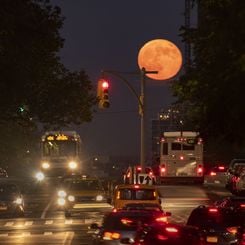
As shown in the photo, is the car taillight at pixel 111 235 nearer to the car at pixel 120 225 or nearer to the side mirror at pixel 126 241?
the car at pixel 120 225

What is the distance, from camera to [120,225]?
918 inches

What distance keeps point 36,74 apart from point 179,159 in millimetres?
15708

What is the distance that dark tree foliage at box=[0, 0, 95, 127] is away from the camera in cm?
4019

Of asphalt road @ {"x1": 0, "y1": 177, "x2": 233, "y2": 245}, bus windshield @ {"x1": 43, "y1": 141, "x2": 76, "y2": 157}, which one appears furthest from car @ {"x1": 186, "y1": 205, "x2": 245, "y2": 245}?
bus windshield @ {"x1": 43, "y1": 141, "x2": 76, "y2": 157}

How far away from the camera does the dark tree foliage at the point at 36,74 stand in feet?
132

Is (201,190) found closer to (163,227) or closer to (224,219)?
(224,219)

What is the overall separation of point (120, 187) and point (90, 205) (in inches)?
291

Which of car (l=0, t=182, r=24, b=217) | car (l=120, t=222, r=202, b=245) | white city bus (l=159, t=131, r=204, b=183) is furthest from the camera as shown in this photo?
white city bus (l=159, t=131, r=204, b=183)

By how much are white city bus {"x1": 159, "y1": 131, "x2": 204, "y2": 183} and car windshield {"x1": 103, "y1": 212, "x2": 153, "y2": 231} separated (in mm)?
38199

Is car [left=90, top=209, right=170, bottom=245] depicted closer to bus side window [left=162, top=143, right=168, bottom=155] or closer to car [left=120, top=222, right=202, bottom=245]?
car [left=120, top=222, right=202, bottom=245]

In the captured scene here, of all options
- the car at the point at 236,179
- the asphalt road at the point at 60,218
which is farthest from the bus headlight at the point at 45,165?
the car at the point at 236,179

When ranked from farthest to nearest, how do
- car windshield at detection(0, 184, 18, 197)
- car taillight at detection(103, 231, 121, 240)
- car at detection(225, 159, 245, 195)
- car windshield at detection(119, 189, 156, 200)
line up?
car at detection(225, 159, 245, 195), car windshield at detection(0, 184, 18, 197), car windshield at detection(119, 189, 156, 200), car taillight at detection(103, 231, 121, 240)

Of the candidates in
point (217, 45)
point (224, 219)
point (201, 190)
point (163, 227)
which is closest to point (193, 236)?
point (163, 227)

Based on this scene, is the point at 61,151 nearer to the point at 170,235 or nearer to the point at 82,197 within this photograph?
the point at 82,197
